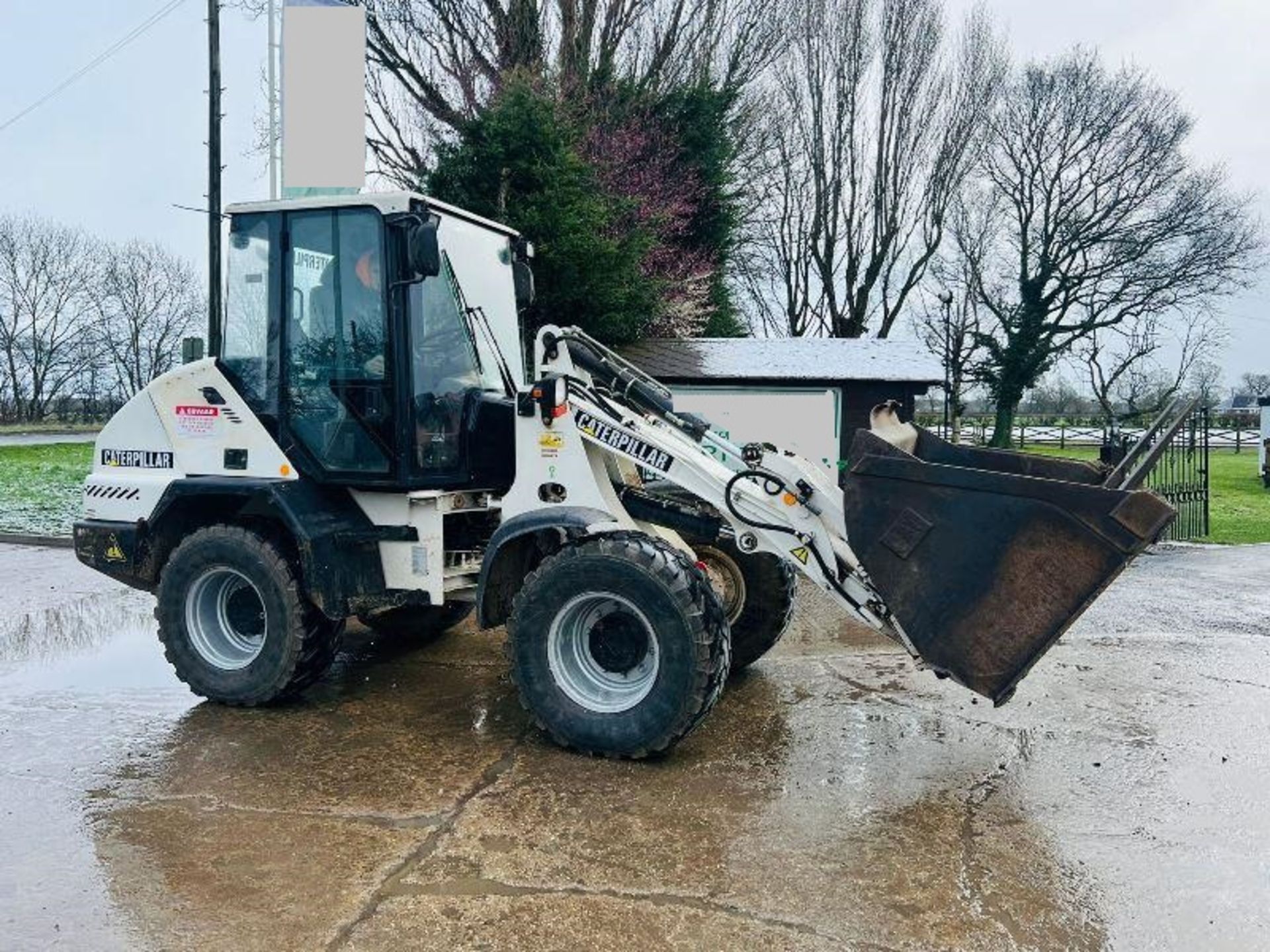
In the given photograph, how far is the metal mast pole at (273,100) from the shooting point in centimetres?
1595

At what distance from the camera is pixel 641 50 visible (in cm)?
2319

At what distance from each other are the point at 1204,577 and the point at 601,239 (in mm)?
9684

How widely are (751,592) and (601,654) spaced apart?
1.57 meters

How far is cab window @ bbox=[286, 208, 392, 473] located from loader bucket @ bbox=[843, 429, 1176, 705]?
257cm

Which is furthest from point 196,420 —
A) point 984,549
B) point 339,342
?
point 984,549

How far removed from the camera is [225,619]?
6000 millimetres

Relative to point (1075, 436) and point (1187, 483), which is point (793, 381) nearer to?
point (1187, 483)

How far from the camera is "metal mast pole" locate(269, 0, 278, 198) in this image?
15952mm

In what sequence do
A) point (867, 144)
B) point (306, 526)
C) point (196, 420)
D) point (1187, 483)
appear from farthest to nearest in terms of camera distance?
point (867, 144) → point (1187, 483) → point (196, 420) → point (306, 526)

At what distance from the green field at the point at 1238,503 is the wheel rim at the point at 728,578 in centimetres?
378

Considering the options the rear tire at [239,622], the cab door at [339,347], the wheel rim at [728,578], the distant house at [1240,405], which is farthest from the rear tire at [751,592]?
the distant house at [1240,405]

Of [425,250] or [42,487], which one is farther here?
[42,487]

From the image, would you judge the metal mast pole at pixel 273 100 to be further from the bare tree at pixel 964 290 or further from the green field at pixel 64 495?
the bare tree at pixel 964 290

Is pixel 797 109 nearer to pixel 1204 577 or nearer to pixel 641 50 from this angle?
pixel 641 50
